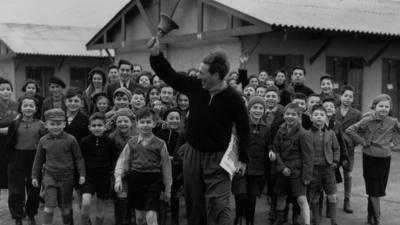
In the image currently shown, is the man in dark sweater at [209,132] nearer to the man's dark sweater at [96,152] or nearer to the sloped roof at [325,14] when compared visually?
the man's dark sweater at [96,152]

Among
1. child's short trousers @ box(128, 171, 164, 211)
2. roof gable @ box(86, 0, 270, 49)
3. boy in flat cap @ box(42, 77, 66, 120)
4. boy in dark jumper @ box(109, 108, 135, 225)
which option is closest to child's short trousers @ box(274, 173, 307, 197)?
child's short trousers @ box(128, 171, 164, 211)

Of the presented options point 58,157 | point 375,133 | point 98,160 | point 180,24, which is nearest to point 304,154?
point 375,133

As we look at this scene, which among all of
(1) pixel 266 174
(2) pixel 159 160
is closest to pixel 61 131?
(2) pixel 159 160

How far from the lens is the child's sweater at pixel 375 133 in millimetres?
6145

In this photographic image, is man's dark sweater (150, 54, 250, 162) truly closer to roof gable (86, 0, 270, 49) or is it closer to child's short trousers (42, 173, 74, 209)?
child's short trousers (42, 173, 74, 209)

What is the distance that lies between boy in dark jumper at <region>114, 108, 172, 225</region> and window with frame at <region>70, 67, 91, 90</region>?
1804 centimetres

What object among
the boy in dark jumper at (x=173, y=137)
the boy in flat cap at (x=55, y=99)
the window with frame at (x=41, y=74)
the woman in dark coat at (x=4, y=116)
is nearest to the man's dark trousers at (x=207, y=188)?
the boy in dark jumper at (x=173, y=137)

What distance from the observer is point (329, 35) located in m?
12.1

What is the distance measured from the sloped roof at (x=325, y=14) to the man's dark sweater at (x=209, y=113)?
20.8ft

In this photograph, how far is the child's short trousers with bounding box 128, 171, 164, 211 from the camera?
5.11m

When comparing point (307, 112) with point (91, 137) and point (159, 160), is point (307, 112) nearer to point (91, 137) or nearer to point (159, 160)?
point (159, 160)

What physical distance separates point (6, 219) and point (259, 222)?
3.12 meters

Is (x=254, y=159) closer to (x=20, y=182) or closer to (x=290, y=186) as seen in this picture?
(x=290, y=186)

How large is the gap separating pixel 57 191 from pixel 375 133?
12.3 feet
